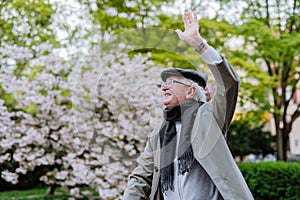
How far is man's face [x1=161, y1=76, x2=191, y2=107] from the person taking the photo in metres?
2.62

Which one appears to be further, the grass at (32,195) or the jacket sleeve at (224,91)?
the grass at (32,195)

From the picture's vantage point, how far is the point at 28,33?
321 inches

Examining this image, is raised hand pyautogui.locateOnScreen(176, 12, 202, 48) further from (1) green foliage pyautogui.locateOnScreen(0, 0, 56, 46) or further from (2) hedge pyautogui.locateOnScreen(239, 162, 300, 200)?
(1) green foliage pyautogui.locateOnScreen(0, 0, 56, 46)

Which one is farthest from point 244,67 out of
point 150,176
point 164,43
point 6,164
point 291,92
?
point 150,176

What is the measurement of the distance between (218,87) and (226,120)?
0.67ft

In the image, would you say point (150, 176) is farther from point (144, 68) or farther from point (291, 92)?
point (291, 92)

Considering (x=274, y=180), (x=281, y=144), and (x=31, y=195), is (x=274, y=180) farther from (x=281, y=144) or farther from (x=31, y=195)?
(x=31, y=195)

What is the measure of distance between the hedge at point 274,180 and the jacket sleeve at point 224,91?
5.38 metres

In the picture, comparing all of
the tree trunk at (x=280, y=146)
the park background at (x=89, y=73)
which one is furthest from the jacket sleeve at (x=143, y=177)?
the tree trunk at (x=280, y=146)

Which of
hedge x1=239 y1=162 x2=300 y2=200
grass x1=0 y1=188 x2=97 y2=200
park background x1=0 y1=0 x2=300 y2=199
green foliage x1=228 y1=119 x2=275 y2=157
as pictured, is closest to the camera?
park background x1=0 y1=0 x2=300 y2=199

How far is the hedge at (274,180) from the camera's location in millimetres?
7395

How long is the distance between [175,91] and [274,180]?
216 inches

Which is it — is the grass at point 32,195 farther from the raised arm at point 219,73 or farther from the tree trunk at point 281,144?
the raised arm at point 219,73

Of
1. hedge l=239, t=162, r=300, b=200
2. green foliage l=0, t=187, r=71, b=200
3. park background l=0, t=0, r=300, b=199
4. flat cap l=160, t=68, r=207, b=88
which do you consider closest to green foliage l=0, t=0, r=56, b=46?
park background l=0, t=0, r=300, b=199
